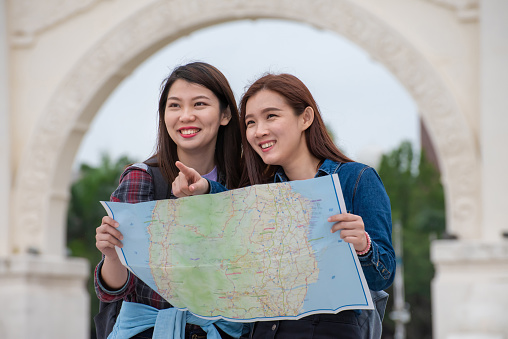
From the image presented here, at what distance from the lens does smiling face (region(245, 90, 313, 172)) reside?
2.38 meters

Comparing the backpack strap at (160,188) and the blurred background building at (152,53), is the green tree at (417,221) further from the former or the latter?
the backpack strap at (160,188)

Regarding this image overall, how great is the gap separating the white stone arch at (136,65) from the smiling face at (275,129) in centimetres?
605

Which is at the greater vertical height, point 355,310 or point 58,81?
point 58,81

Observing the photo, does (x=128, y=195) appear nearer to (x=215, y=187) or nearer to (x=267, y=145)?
(x=215, y=187)

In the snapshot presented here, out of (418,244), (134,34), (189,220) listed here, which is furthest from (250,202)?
(418,244)

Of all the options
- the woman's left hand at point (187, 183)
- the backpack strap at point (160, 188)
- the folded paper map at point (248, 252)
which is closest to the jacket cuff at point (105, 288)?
the folded paper map at point (248, 252)

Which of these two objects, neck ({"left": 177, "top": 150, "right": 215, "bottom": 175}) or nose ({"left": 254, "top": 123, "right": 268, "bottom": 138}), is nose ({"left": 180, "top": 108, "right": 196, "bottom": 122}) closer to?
neck ({"left": 177, "top": 150, "right": 215, "bottom": 175})

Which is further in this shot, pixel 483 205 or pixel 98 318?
pixel 483 205

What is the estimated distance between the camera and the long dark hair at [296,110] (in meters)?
2.41

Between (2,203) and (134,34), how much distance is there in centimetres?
265

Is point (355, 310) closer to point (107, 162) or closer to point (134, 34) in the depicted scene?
point (134, 34)

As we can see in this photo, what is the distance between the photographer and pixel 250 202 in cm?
228

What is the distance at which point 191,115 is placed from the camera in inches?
101

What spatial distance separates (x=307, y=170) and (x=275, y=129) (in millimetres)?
174
